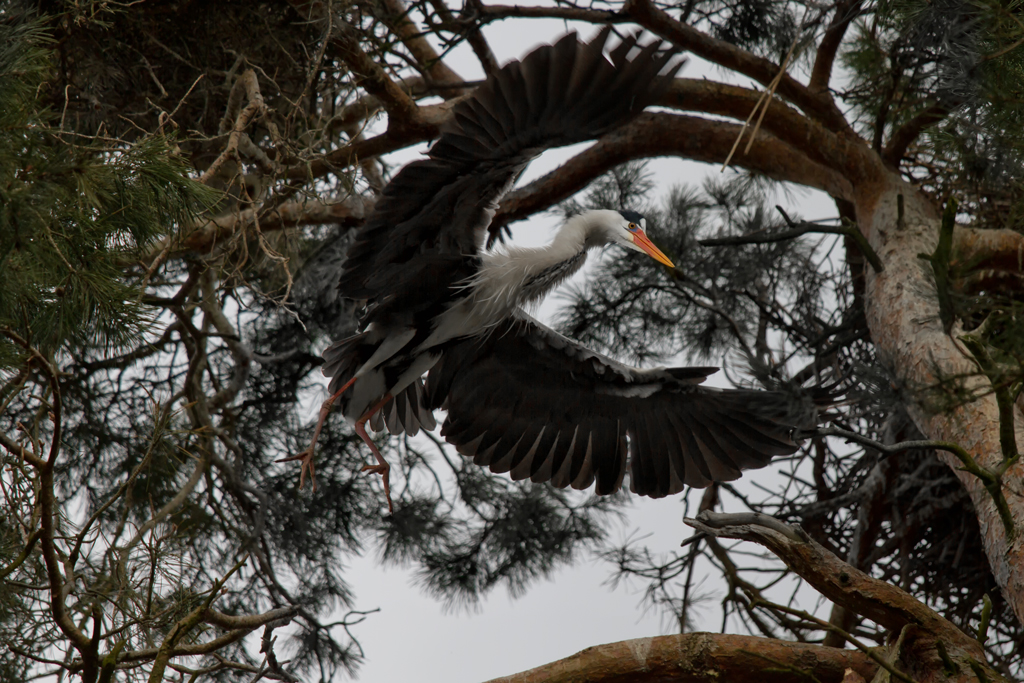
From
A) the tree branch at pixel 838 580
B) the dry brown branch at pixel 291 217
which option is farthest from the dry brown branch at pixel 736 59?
the tree branch at pixel 838 580

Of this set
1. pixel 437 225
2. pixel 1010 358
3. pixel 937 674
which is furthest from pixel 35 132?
pixel 937 674

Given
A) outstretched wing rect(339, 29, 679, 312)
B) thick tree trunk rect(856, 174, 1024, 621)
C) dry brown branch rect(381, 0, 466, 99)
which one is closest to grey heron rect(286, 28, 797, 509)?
outstretched wing rect(339, 29, 679, 312)

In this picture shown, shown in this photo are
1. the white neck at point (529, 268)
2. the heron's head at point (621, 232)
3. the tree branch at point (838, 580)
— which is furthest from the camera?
the heron's head at point (621, 232)

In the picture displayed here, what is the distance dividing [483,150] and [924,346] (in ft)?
3.30

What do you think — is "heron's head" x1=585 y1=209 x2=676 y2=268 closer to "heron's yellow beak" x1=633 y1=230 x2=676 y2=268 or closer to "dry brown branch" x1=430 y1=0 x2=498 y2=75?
"heron's yellow beak" x1=633 y1=230 x2=676 y2=268

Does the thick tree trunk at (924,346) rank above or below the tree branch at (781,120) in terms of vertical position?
below

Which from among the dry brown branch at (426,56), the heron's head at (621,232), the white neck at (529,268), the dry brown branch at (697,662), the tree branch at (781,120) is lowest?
the dry brown branch at (697,662)

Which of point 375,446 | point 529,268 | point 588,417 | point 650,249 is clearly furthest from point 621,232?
point 375,446

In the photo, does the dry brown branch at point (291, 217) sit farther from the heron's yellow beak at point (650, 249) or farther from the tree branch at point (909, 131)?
the tree branch at point (909, 131)

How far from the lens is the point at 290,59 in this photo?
2.48 m

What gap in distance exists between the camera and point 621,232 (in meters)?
2.27

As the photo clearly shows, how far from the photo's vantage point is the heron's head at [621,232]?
7.39 ft

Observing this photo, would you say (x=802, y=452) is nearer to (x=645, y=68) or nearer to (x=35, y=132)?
(x=645, y=68)

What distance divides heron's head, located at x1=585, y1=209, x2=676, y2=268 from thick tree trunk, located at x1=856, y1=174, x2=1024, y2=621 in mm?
516
